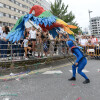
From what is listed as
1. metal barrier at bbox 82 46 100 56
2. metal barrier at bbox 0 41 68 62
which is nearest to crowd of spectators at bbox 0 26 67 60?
metal barrier at bbox 0 41 68 62

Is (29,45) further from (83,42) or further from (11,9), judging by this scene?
(11,9)

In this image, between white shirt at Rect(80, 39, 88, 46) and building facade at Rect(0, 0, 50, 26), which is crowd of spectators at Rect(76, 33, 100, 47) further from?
building facade at Rect(0, 0, 50, 26)

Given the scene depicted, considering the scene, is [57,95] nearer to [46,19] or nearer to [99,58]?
[46,19]

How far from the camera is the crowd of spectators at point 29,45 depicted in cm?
658

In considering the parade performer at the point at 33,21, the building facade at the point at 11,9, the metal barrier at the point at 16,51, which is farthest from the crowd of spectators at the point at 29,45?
the building facade at the point at 11,9

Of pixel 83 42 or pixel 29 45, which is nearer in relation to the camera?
pixel 29 45

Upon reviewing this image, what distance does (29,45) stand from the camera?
733 cm

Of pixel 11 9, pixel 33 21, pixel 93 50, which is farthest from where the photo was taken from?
pixel 11 9

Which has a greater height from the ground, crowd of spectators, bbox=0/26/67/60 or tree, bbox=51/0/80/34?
tree, bbox=51/0/80/34

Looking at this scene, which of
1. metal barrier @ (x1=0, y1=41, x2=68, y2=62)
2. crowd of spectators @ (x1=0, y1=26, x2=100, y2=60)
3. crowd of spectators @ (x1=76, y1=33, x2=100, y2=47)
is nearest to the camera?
metal barrier @ (x1=0, y1=41, x2=68, y2=62)

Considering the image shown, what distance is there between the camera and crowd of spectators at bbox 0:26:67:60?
21.6 ft

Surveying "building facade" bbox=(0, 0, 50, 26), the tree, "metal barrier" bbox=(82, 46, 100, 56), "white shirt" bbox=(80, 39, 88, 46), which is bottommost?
"metal barrier" bbox=(82, 46, 100, 56)

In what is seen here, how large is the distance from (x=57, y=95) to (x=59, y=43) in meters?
5.86

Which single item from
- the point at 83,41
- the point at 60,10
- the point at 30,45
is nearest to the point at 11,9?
the point at 60,10
